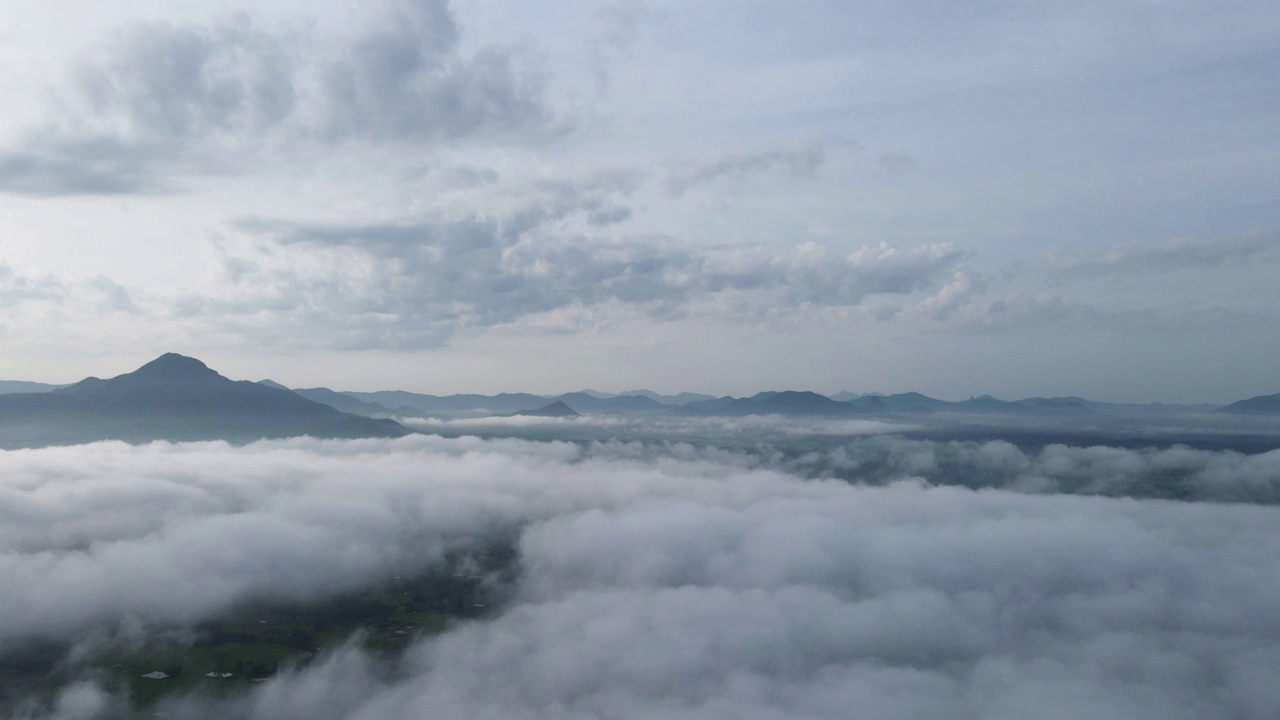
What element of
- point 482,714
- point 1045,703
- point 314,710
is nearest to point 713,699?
point 482,714

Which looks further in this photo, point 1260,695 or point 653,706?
point 1260,695

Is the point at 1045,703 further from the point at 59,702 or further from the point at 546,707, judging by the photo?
the point at 59,702

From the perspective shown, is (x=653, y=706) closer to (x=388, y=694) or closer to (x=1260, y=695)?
(x=388, y=694)

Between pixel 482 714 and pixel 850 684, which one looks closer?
pixel 482 714

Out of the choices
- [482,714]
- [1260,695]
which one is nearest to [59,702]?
[482,714]

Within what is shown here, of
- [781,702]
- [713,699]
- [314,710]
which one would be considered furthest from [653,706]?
[314,710]

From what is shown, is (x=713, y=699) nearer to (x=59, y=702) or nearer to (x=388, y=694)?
(x=388, y=694)

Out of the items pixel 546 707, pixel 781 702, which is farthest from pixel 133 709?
pixel 781 702
